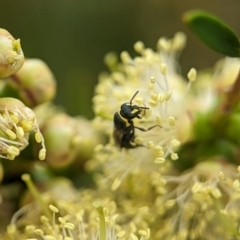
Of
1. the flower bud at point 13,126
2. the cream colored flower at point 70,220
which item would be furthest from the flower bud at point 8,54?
the cream colored flower at point 70,220

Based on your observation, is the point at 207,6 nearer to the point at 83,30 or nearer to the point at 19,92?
the point at 83,30

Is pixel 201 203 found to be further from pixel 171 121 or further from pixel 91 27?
pixel 91 27

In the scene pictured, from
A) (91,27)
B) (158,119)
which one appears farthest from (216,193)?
(91,27)

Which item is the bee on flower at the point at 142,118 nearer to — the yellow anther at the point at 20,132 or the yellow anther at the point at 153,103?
the yellow anther at the point at 153,103

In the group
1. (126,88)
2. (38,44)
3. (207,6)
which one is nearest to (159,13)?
(207,6)

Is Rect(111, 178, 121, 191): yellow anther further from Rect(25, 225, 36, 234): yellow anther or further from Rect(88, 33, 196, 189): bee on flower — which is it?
Rect(25, 225, 36, 234): yellow anther

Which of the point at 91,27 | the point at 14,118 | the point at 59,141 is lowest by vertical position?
the point at 91,27
